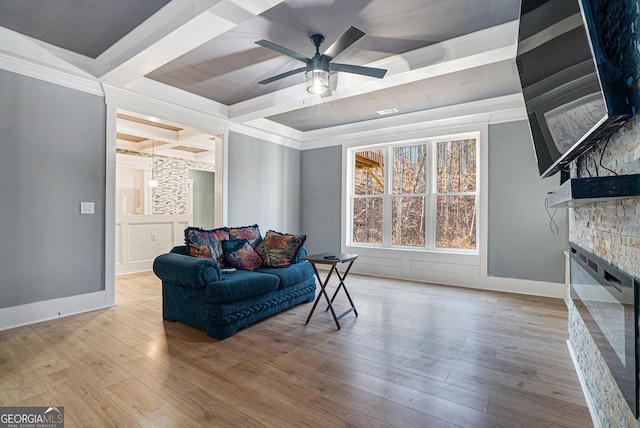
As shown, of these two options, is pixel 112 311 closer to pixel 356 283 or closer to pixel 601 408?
pixel 356 283

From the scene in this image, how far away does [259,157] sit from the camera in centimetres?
556

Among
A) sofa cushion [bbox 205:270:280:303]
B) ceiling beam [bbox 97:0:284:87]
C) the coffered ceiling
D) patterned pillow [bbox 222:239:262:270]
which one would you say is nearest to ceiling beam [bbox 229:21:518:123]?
the coffered ceiling

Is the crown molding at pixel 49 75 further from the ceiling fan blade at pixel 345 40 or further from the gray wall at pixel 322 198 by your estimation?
the gray wall at pixel 322 198

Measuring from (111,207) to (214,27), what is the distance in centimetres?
250

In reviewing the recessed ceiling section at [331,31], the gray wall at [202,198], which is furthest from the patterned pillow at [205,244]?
the gray wall at [202,198]

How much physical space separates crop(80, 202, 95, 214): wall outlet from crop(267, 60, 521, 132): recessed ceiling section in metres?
3.01

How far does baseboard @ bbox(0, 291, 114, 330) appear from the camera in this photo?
119 inches

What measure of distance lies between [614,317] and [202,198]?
8601 mm

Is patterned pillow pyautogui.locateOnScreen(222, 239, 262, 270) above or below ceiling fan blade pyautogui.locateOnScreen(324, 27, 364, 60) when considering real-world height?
below

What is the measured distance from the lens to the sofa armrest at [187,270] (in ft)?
9.30

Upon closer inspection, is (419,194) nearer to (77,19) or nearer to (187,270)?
(187,270)

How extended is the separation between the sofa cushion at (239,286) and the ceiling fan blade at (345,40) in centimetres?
217

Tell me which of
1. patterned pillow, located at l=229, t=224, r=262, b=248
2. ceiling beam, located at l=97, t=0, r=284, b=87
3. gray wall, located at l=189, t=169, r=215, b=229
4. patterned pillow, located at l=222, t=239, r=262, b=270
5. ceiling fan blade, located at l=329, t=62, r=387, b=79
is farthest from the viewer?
gray wall, located at l=189, t=169, r=215, b=229

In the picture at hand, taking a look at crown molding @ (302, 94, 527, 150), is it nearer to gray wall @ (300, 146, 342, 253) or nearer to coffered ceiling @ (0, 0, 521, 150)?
coffered ceiling @ (0, 0, 521, 150)
